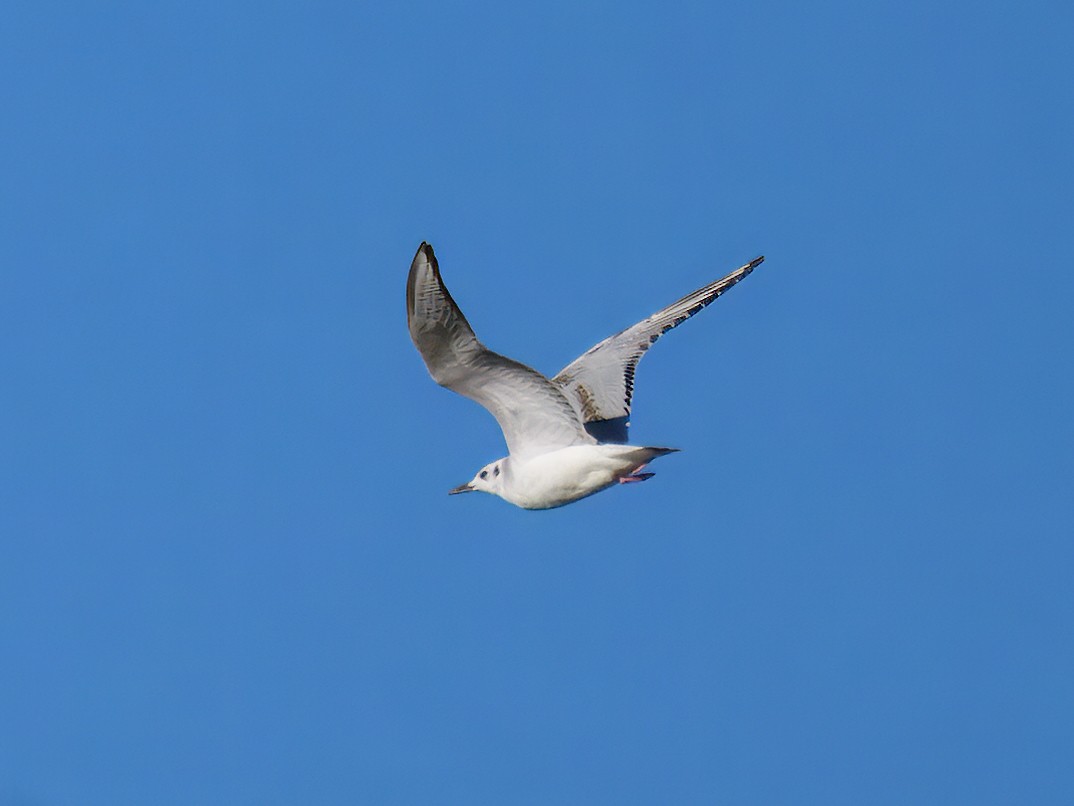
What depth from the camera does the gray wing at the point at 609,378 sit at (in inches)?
597

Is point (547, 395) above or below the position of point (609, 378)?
below

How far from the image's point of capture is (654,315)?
15.8m

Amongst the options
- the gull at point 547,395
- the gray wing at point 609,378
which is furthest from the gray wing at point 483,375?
the gray wing at point 609,378

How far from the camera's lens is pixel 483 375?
13.4m

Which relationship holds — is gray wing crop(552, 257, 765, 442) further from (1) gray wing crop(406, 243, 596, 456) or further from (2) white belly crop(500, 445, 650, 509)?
(2) white belly crop(500, 445, 650, 509)

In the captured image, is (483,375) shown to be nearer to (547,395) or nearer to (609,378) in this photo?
(547,395)

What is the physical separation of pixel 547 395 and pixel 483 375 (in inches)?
32.0

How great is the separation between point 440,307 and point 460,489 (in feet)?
11.0

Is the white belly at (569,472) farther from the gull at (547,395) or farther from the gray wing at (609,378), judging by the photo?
the gray wing at (609,378)

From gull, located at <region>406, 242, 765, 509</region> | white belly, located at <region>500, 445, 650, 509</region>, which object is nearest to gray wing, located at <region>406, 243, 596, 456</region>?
gull, located at <region>406, 242, 765, 509</region>

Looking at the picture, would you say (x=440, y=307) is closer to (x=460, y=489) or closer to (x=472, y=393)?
(x=472, y=393)

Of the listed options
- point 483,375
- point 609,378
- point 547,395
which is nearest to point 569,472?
point 547,395

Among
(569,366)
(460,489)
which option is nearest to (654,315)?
(569,366)

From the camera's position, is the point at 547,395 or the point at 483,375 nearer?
the point at 483,375
